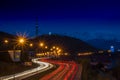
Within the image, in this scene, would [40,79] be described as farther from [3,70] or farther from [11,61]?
[11,61]

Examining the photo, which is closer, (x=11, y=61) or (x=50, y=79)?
(x=50, y=79)

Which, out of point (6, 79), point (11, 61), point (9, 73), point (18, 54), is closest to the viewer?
point (6, 79)

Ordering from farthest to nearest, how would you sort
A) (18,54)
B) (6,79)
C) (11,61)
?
(18,54)
(11,61)
(6,79)

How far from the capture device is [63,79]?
76.3 metres

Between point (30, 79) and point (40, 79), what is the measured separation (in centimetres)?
259

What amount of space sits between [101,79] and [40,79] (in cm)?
2195

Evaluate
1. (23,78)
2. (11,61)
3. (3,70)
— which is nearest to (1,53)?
(11,61)

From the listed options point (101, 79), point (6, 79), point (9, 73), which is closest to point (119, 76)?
point (101, 79)

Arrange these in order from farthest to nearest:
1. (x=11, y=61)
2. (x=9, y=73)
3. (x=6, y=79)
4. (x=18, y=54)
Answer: (x=18, y=54) → (x=11, y=61) → (x=9, y=73) → (x=6, y=79)

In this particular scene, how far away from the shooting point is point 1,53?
4606 inches

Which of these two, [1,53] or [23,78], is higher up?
[1,53]

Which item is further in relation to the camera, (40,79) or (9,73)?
(9,73)

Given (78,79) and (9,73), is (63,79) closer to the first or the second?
(78,79)

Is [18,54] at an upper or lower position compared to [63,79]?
upper
